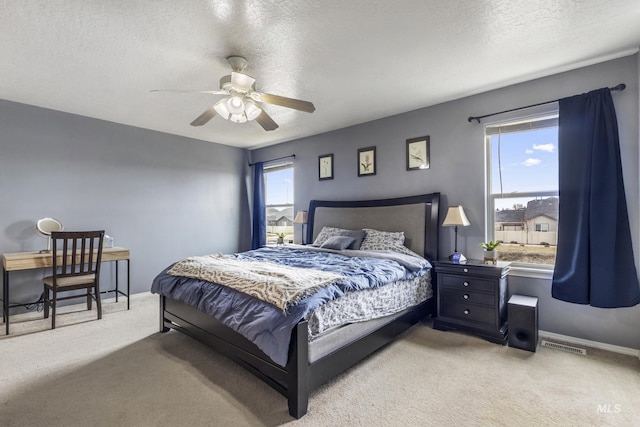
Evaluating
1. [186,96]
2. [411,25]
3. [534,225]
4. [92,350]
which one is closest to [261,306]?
[92,350]

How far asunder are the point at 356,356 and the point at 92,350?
7.78ft

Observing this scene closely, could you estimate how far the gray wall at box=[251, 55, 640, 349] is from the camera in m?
2.62

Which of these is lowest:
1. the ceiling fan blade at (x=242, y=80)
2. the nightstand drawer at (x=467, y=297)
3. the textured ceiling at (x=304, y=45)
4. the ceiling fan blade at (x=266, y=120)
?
the nightstand drawer at (x=467, y=297)

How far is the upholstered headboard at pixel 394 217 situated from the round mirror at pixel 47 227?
337cm

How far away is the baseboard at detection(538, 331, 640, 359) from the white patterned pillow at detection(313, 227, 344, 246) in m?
2.55

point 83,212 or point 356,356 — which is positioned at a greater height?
point 83,212

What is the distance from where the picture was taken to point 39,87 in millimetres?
3229

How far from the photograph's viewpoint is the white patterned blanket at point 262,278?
76.1 inches

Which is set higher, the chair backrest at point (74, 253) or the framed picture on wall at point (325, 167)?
the framed picture on wall at point (325, 167)

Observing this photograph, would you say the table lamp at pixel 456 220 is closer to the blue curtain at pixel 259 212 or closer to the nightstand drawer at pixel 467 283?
the nightstand drawer at pixel 467 283

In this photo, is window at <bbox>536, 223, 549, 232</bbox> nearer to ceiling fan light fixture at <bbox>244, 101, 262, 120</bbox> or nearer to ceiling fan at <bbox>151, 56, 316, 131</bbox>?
ceiling fan at <bbox>151, 56, 316, 131</bbox>

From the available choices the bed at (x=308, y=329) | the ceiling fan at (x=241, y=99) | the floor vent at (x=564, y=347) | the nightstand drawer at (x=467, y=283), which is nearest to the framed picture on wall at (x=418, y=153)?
the bed at (x=308, y=329)

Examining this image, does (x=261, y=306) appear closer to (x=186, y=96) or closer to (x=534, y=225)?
(x=186, y=96)

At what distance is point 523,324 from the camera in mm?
2678
